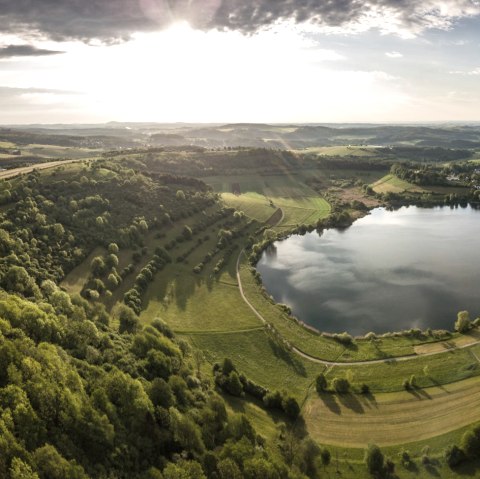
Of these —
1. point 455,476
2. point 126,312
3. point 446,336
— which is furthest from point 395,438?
point 126,312

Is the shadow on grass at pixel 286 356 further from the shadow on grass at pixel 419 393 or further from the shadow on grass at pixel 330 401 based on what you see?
the shadow on grass at pixel 419 393

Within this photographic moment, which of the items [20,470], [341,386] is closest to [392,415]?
[341,386]

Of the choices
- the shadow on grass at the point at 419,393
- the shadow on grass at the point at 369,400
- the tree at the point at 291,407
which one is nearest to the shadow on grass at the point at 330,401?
the shadow on grass at the point at 369,400

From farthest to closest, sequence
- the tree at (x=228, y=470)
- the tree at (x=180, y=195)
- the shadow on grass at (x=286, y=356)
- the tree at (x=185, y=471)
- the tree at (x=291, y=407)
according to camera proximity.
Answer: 1. the tree at (x=180, y=195)
2. the shadow on grass at (x=286, y=356)
3. the tree at (x=291, y=407)
4. the tree at (x=228, y=470)
5. the tree at (x=185, y=471)

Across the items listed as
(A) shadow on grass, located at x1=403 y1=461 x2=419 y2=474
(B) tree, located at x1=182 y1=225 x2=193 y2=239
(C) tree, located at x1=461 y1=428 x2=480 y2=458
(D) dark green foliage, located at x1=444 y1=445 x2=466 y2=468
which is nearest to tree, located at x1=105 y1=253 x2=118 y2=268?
(B) tree, located at x1=182 y1=225 x2=193 y2=239

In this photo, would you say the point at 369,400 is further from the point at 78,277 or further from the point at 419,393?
the point at 78,277

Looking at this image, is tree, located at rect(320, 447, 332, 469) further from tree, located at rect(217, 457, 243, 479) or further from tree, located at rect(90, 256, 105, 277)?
tree, located at rect(90, 256, 105, 277)
